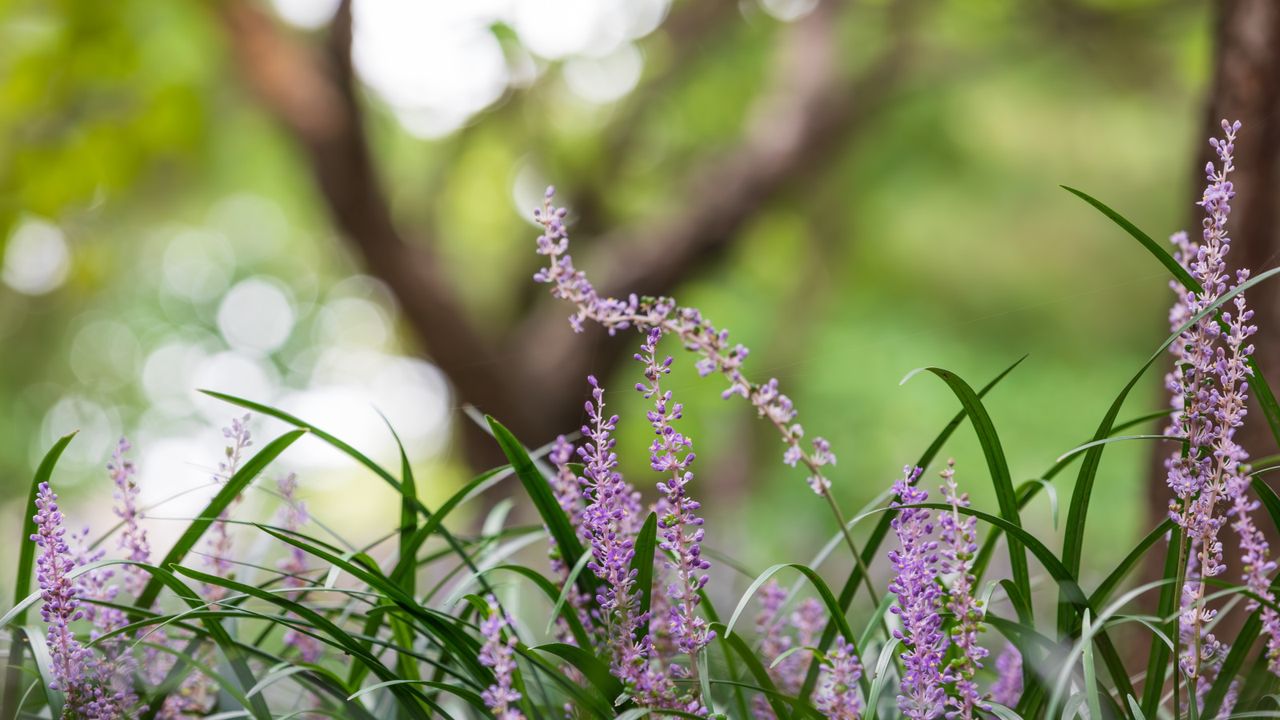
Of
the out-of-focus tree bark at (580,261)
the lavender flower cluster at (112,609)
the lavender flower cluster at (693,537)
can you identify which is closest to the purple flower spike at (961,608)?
the lavender flower cluster at (693,537)

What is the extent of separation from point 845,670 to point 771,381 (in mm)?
223

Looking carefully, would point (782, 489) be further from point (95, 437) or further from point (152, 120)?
point (95, 437)

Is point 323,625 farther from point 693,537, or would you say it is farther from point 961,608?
point 961,608

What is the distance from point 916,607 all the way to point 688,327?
264 mm

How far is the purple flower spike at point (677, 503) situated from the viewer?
0.74m

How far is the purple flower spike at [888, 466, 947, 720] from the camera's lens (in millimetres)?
749

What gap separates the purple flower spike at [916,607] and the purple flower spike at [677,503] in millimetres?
145

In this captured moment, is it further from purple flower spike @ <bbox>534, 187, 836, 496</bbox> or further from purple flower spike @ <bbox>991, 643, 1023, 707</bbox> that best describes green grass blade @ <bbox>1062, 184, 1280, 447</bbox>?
purple flower spike @ <bbox>991, 643, 1023, 707</bbox>

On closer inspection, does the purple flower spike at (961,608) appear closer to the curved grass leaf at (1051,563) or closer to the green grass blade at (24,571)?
the curved grass leaf at (1051,563)

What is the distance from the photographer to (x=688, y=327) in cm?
78

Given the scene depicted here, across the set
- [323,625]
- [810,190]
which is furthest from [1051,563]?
[810,190]

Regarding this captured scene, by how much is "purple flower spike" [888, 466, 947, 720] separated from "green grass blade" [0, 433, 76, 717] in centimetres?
66

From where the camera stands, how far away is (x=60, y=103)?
3.62m

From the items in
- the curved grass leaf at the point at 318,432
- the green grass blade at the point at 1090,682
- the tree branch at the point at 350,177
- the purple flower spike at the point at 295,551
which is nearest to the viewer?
the green grass blade at the point at 1090,682
